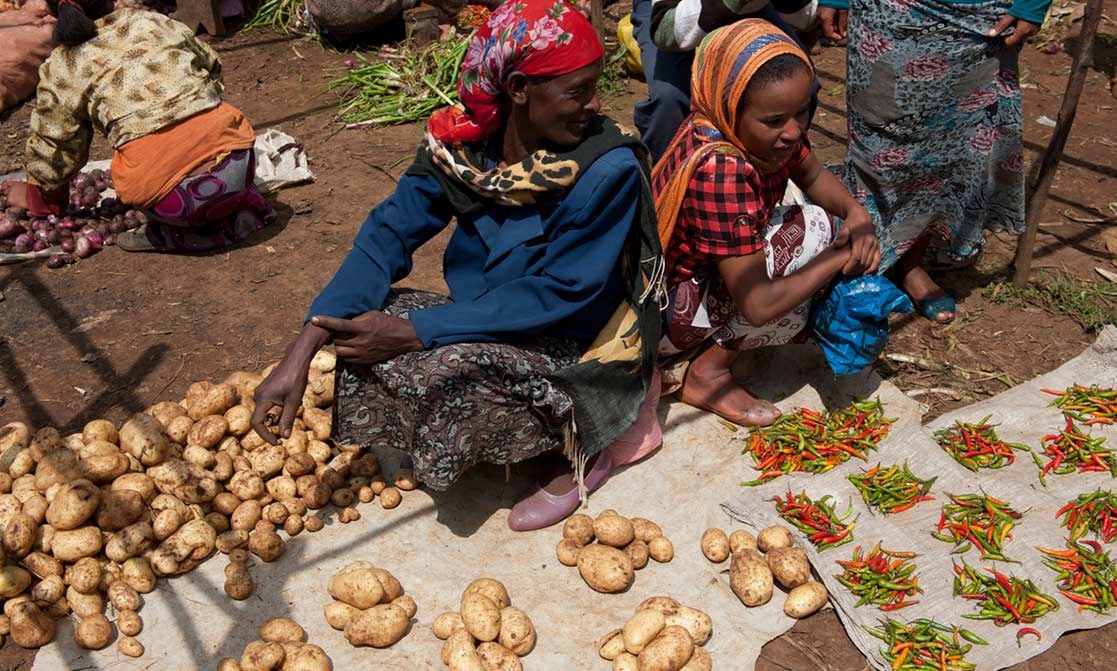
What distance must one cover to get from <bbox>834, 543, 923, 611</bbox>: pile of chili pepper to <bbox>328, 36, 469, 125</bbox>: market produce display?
4.06 m

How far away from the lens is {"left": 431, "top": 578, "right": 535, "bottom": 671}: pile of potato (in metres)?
2.51

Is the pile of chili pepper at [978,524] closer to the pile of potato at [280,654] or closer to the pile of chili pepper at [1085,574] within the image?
the pile of chili pepper at [1085,574]

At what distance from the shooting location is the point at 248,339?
157 inches

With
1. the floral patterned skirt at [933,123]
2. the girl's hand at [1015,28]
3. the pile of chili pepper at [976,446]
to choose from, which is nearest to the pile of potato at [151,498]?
the pile of chili pepper at [976,446]

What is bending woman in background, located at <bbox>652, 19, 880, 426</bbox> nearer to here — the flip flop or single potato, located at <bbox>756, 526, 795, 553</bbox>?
single potato, located at <bbox>756, 526, 795, 553</bbox>

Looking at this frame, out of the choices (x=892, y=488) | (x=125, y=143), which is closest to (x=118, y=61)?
(x=125, y=143)

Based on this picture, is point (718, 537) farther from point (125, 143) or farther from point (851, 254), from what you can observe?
point (125, 143)

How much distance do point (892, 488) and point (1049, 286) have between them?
63.0 inches

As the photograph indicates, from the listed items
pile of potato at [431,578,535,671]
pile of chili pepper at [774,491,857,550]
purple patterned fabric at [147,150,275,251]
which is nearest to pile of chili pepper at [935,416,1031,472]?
pile of chili pepper at [774,491,857,550]

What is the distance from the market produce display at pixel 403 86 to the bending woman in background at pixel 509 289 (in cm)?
316

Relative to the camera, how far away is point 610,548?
9.26ft

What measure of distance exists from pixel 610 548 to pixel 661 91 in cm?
186

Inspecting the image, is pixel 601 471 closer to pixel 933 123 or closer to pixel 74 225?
pixel 933 123

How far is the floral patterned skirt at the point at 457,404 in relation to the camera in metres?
2.65
